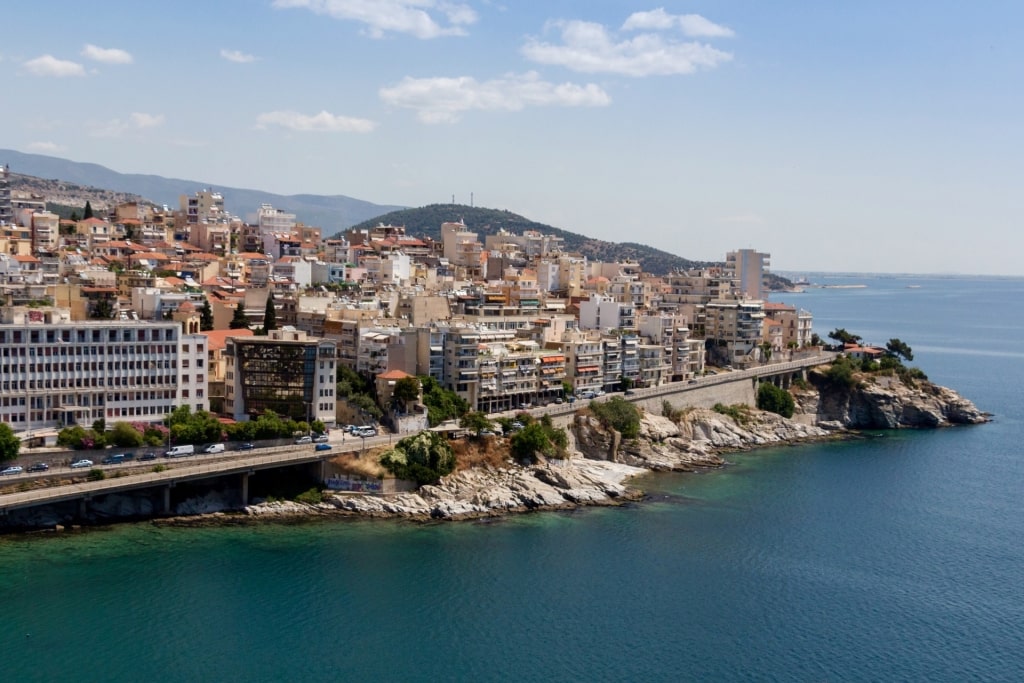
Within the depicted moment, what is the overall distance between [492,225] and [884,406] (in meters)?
105

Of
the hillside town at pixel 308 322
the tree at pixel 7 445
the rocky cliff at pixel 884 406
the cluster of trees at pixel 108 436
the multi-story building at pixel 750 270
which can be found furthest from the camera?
the multi-story building at pixel 750 270

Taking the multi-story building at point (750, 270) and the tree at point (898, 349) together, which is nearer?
the tree at point (898, 349)

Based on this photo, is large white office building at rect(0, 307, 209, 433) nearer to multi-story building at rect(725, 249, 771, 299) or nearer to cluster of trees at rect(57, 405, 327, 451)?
cluster of trees at rect(57, 405, 327, 451)

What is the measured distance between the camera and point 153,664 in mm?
26266

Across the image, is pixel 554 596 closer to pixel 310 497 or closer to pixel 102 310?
pixel 310 497

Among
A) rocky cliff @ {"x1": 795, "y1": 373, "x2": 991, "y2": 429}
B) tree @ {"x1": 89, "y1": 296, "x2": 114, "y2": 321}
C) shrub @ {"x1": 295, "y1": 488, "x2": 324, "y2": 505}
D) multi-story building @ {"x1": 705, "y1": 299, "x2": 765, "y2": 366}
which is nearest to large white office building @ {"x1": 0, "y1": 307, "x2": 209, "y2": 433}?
tree @ {"x1": 89, "y1": 296, "x2": 114, "y2": 321}

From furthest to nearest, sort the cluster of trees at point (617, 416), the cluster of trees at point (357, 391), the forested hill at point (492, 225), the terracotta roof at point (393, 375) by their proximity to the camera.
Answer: the forested hill at point (492, 225) < the cluster of trees at point (617, 416) < the terracotta roof at point (393, 375) < the cluster of trees at point (357, 391)

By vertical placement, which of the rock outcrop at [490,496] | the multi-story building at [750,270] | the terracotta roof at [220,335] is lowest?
the rock outcrop at [490,496]

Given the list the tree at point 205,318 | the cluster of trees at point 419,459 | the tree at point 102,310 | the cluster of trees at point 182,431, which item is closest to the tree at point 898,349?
the cluster of trees at point 419,459

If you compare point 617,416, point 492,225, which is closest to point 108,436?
point 617,416

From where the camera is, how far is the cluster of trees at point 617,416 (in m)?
50.4

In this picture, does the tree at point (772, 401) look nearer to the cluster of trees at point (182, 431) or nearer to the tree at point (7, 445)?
the cluster of trees at point (182, 431)

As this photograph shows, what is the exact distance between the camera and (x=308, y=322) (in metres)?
53.8

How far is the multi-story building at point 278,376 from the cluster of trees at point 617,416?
559 inches
